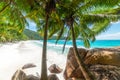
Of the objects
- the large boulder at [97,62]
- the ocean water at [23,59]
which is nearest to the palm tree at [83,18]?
the large boulder at [97,62]

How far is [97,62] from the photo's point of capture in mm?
13320

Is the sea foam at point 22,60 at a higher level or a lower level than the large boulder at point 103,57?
lower

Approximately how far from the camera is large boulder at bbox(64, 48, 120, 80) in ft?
40.7

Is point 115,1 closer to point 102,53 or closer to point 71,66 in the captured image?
point 102,53

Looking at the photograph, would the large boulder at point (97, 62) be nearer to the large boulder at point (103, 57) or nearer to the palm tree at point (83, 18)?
the large boulder at point (103, 57)

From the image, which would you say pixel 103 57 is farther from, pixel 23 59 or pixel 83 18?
pixel 23 59

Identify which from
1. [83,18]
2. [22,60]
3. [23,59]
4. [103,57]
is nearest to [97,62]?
[103,57]

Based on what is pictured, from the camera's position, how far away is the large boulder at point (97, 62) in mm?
12413

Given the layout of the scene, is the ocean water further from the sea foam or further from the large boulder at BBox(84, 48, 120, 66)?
the large boulder at BBox(84, 48, 120, 66)

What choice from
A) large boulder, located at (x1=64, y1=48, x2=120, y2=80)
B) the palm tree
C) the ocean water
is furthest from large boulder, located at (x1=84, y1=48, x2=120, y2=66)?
the ocean water

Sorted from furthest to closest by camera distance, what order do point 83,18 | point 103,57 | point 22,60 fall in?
point 22,60
point 103,57
point 83,18

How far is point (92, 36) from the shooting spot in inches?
580

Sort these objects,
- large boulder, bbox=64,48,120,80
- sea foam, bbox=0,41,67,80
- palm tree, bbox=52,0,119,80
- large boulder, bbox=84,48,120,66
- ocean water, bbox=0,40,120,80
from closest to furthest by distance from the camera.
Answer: palm tree, bbox=52,0,119,80 < large boulder, bbox=64,48,120,80 < large boulder, bbox=84,48,120,66 < sea foam, bbox=0,41,67,80 < ocean water, bbox=0,40,120,80

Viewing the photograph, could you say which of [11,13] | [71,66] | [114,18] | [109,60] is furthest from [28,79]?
[114,18]
